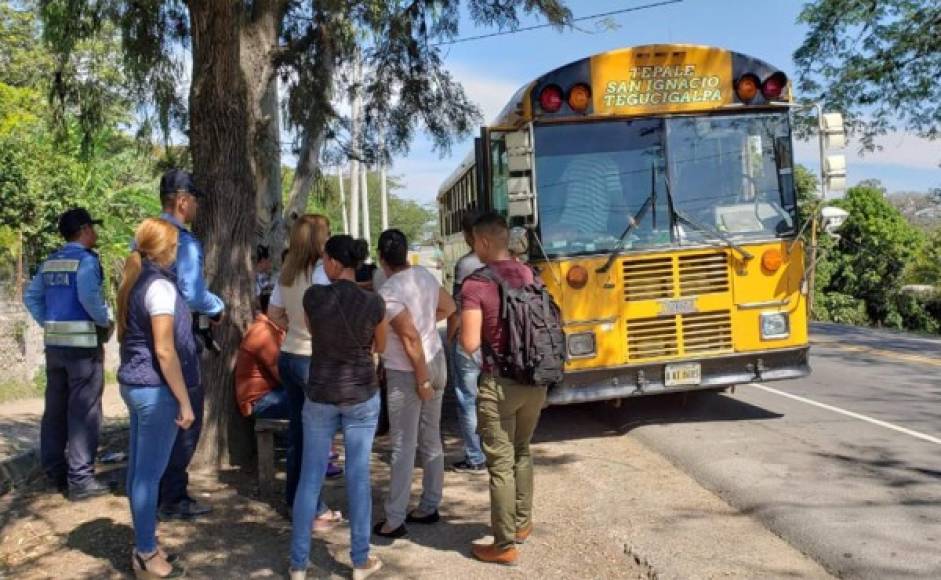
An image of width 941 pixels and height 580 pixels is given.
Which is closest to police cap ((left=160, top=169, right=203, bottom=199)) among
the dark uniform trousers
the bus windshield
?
the dark uniform trousers

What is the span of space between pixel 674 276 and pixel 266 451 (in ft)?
12.4

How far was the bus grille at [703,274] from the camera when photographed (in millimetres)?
7469

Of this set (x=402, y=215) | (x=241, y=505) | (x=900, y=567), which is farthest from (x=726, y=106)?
(x=402, y=215)

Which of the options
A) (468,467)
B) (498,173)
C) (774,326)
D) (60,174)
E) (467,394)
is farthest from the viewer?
(60,174)

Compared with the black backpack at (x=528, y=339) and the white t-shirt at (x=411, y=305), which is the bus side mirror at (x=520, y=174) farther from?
the black backpack at (x=528, y=339)

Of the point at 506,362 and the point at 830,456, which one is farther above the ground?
the point at 506,362

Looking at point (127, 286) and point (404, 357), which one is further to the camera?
point (404, 357)

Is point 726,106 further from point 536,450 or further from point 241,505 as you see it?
point 241,505

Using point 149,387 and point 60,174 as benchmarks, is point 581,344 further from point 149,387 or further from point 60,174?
point 60,174

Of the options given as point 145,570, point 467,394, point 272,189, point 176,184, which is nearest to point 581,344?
point 467,394

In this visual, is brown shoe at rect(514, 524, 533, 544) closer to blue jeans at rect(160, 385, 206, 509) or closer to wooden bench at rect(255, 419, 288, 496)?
wooden bench at rect(255, 419, 288, 496)

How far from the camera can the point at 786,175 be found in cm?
777

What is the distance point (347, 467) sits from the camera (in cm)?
445

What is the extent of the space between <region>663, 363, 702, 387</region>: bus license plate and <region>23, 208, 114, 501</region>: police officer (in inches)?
179
